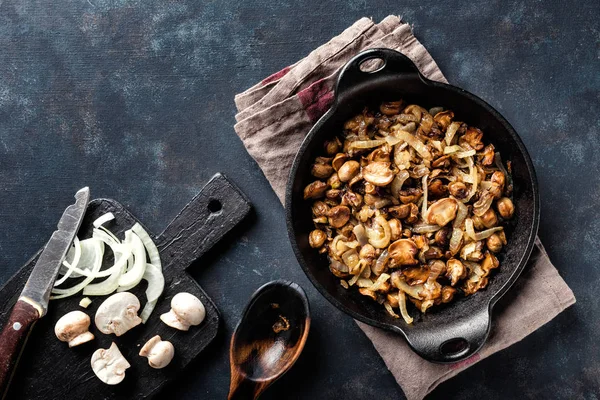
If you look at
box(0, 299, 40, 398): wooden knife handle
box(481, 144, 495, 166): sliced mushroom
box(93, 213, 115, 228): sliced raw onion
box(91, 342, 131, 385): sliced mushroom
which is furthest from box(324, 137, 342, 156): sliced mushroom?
box(0, 299, 40, 398): wooden knife handle

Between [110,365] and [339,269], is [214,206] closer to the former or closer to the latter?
[339,269]

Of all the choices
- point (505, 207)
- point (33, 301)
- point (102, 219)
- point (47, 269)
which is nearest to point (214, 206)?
point (102, 219)

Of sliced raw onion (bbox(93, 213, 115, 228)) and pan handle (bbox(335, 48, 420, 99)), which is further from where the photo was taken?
sliced raw onion (bbox(93, 213, 115, 228))

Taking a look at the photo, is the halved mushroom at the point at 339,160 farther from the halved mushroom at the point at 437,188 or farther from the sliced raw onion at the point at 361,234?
the halved mushroom at the point at 437,188

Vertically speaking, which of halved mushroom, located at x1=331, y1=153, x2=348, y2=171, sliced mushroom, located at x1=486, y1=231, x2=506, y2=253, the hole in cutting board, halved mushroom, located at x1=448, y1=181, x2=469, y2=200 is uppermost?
halved mushroom, located at x1=331, y1=153, x2=348, y2=171

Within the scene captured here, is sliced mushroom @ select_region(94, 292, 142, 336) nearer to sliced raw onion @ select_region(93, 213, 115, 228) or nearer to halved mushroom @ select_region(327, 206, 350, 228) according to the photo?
sliced raw onion @ select_region(93, 213, 115, 228)

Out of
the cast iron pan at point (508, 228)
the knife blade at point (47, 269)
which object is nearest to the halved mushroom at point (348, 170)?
the cast iron pan at point (508, 228)
